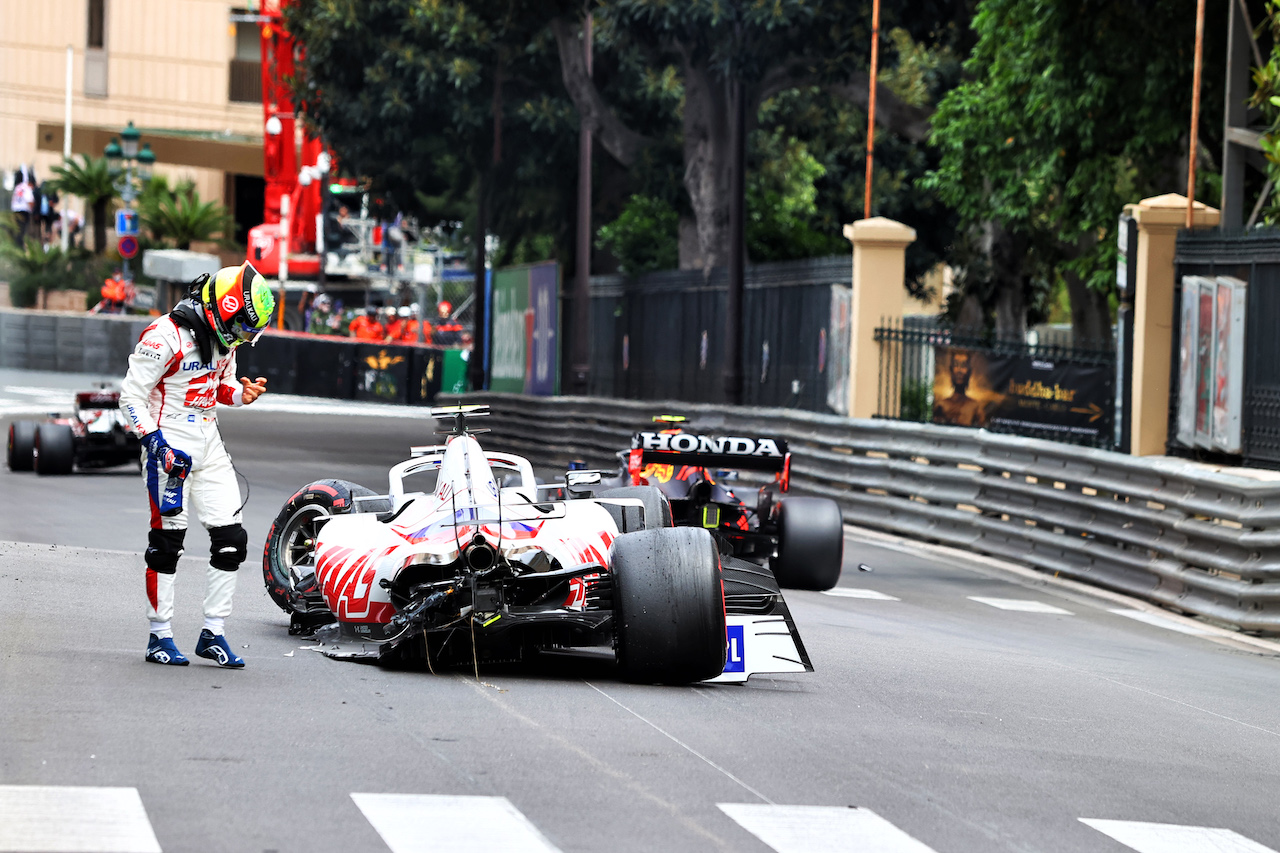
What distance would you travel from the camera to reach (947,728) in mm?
8438

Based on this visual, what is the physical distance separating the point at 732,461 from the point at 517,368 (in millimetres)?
22165

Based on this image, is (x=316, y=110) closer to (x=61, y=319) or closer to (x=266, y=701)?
(x=61, y=319)

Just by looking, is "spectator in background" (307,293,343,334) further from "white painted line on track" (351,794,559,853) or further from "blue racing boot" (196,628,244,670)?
"white painted line on track" (351,794,559,853)

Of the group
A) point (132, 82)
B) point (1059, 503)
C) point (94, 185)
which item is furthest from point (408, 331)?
point (1059, 503)

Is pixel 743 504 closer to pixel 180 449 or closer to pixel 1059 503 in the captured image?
pixel 1059 503

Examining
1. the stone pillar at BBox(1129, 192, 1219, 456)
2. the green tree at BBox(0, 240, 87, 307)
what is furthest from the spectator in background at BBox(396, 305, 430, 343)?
the stone pillar at BBox(1129, 192, 1219, 456)

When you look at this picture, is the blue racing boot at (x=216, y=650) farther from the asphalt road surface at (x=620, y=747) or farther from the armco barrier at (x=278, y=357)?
the armco barrier at (x=278, y=357)

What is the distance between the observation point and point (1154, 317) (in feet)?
54.3

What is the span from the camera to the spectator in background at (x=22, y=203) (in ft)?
214

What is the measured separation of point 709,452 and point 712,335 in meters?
14.2

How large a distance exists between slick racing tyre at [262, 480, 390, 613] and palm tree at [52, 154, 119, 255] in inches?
2110

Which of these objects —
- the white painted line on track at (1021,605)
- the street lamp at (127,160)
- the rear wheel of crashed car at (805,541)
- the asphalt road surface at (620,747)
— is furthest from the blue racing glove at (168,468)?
the street lamp at (127,160)

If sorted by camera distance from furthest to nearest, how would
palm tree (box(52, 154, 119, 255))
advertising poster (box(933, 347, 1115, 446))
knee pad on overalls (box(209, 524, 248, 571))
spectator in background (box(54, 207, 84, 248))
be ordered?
1. spectator in background (box(54, 207, 84, 248))
2. palm tree (box(52, 154, 119, 255))
3. advertising poster (box(933, 347, 1115, 446))
4. knee pad on overalls (box(209, 524, 248, 571))

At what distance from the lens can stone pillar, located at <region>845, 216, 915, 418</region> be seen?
2186cm
